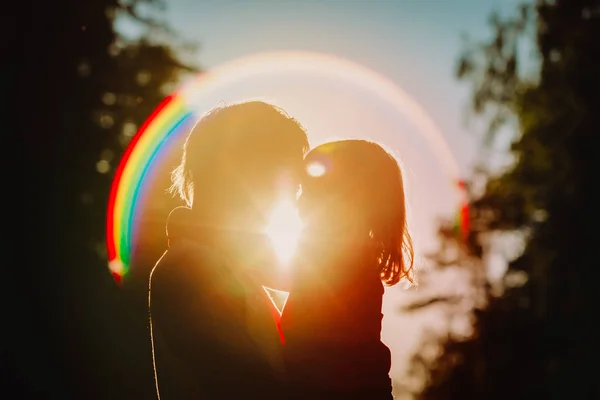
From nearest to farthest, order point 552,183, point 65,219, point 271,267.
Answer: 1. point 271,267
2. point 65,219
3. point 552,183

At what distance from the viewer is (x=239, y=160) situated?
332 centimetres

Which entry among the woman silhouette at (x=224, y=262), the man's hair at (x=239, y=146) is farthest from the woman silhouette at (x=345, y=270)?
the man's hair at (x=239, y=146)

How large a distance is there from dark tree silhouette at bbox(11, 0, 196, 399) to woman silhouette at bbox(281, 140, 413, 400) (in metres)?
13.2

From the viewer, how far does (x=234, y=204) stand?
10.9 ft

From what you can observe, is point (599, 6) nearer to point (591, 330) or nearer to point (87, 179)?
point (591, 330)

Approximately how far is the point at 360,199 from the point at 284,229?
18.0 inches

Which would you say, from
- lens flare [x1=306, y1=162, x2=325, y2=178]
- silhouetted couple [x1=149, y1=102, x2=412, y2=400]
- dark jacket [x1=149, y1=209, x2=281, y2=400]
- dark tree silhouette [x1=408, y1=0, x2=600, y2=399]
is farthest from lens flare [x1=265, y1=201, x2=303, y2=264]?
dark tree silhouette [x1=408, y1=0, x2=600, y2=399]

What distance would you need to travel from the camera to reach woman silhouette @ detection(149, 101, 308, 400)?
2.93 metres

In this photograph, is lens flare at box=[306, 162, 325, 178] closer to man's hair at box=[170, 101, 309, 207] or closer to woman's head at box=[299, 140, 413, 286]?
woman's head at box=[299, 140, 413, 286]

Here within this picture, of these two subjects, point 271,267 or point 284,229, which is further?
point 284,229

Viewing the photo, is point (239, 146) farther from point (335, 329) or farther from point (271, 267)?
point (335, 329)

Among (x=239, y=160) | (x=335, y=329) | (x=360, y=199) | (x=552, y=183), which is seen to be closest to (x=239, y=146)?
(x=239, y=160)

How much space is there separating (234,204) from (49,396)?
13790 mm

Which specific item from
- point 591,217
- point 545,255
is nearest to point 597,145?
point 591,217
